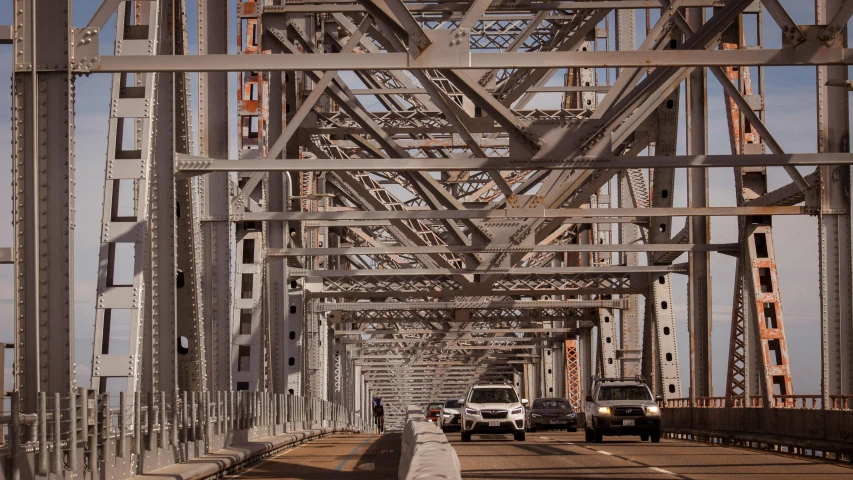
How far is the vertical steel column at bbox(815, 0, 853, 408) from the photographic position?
2672 centimetres

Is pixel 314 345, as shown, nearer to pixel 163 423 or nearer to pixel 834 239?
pixel 834 239

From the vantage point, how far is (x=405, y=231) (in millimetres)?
38062

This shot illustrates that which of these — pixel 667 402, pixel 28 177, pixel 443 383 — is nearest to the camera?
pixel 28 177

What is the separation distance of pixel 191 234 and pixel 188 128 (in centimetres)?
195

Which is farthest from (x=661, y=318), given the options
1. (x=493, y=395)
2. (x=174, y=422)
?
(x=174, y=422)

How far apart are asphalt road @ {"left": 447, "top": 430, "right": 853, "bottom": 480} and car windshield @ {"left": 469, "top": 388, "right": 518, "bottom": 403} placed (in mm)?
7907

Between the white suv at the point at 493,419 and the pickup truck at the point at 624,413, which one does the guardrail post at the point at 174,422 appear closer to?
the pickup truck at the point at 624,413

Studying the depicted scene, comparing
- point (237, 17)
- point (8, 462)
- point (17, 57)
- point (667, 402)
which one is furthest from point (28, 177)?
point (667, 402)

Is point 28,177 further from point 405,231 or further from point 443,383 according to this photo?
point 443,383

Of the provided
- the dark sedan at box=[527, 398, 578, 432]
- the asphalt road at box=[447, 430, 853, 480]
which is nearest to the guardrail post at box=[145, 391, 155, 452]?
the asphalt road at box=[447, 430, 853, 480]

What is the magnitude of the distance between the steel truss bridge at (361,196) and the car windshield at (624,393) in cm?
208

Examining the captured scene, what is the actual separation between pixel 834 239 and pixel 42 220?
1750 cm

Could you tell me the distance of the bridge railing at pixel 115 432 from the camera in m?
13.8

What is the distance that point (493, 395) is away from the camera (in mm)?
38000
